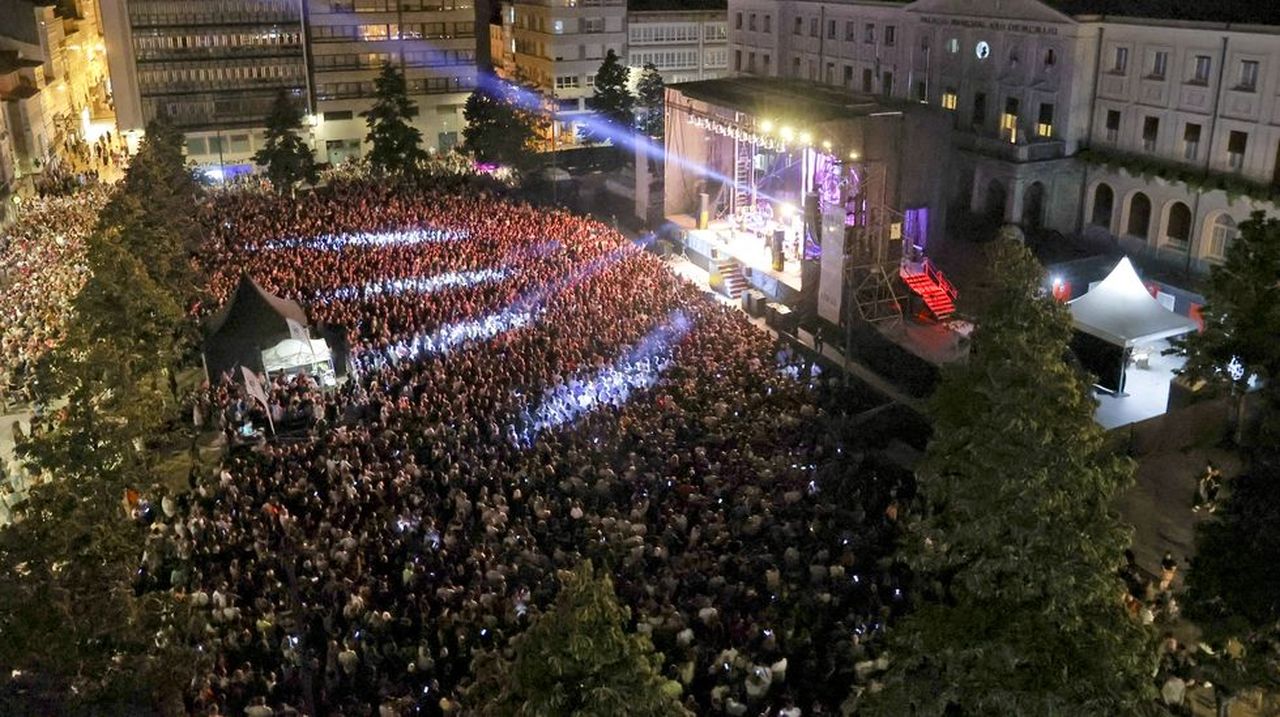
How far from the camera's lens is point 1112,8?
3453cm

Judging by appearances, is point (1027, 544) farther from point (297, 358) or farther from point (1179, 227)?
point (1179, 227)

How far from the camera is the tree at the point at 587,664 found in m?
6.92

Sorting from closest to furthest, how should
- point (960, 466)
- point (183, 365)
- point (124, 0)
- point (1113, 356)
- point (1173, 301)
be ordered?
1. point (960, 466)
2. point (1113, 356)
3. point (183, 365)
4. point (1173, 301)
5. point (124, 0)

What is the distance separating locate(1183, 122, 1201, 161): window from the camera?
1244 inches

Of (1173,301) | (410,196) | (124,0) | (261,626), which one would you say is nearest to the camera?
(261,626)

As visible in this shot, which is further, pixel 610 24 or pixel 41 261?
pixel 610 24

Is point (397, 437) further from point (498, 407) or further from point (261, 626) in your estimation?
point (261, 626)

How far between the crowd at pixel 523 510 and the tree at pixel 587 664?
2697 millimetres

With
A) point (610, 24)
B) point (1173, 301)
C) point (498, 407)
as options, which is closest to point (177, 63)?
point (610, 24)

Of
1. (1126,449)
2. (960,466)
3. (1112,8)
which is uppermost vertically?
(1112,8)

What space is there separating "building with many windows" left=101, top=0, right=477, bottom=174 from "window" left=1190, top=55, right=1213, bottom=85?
41.9m

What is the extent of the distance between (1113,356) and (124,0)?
52793 millimetres

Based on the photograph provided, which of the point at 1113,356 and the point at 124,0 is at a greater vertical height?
the point at 124,0

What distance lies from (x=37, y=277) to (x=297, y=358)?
38.9 ft
